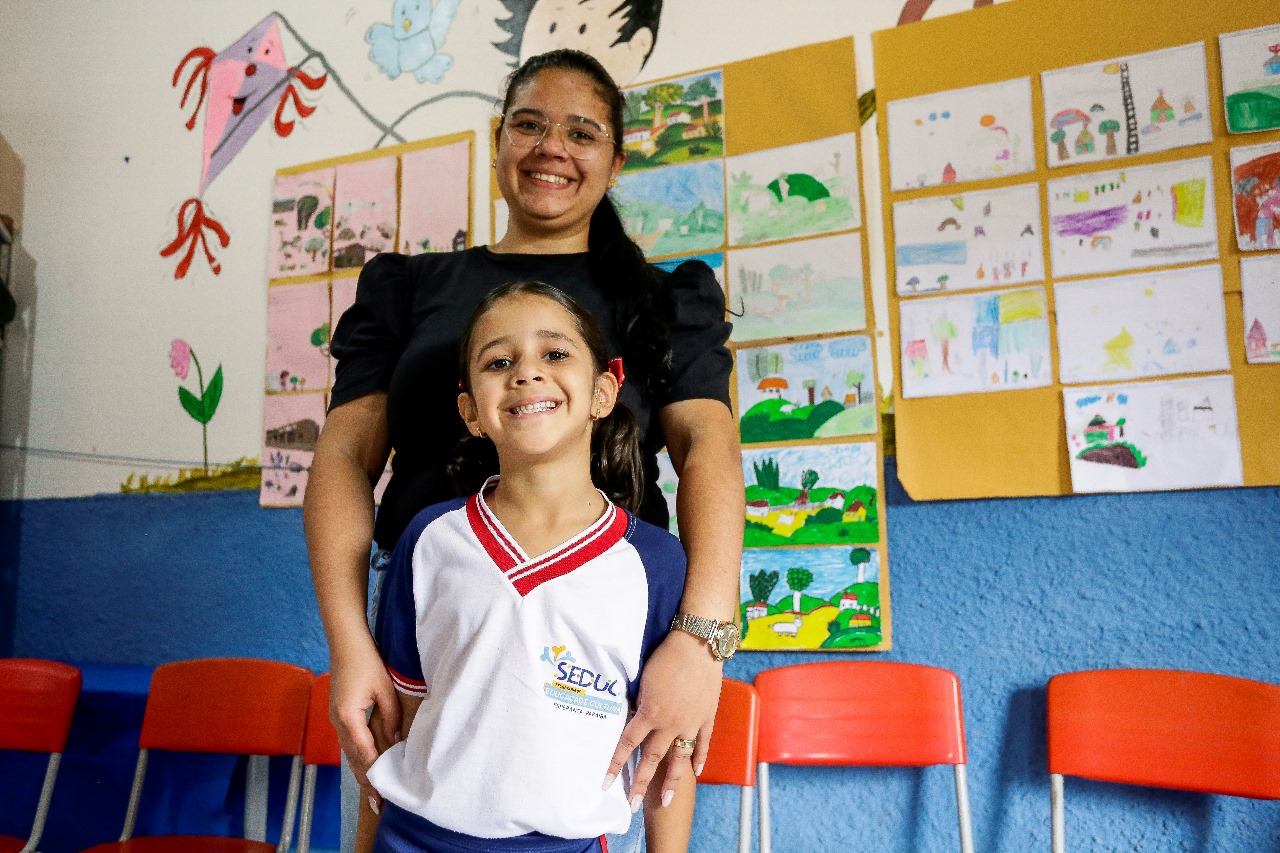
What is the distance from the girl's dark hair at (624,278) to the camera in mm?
1086

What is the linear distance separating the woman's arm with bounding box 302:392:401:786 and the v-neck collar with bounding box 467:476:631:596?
0.15 meters

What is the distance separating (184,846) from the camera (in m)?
1.76

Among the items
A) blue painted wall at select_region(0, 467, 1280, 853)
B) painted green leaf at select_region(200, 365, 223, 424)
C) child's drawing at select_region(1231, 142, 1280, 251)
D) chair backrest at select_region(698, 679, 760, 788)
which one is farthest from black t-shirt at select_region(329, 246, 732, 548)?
painted green leaf at select_region(200, 365, 223, 424)

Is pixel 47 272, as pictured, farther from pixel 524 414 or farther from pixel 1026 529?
pixel 1026 529

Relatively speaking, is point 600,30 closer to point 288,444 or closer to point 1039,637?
point 288,444

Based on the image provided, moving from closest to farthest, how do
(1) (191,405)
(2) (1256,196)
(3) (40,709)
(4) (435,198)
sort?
1. (2) (1256,196)
2. (3) (40,709)
3. (4) (435,198)
4. (1) (191,405)

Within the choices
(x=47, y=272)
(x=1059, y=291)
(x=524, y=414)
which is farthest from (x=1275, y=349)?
(x=47, y=272)

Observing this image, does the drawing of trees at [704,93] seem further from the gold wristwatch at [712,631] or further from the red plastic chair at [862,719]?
the gold wristwatch at [712,631]

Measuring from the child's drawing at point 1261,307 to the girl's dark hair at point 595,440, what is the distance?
134cm

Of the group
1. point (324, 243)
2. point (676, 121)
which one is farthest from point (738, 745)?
point (324, 243)

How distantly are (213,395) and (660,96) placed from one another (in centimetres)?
158

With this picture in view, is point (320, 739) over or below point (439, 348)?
below

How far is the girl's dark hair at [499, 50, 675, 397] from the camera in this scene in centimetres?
109

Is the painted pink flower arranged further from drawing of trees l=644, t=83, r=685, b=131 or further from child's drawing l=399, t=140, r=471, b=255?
drawing of trees l=644, t=83, r=685, b=131
